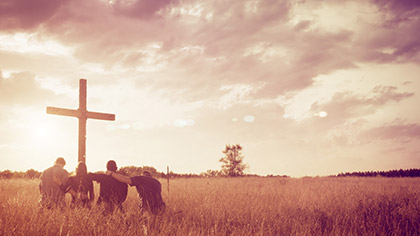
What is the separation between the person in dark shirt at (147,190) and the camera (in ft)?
24.4

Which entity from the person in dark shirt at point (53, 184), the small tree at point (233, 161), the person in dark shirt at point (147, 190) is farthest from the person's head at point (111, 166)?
the small tree at point (233, 161)

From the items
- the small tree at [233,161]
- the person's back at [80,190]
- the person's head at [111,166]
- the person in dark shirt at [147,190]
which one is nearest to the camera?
the person in dark shirt at [147,190]

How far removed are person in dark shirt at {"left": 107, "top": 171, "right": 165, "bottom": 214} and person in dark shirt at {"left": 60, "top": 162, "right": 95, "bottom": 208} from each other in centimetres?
64

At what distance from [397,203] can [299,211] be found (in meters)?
3.75

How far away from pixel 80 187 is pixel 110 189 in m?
0.70

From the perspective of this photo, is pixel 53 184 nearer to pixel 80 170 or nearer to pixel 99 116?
pixel 80 170

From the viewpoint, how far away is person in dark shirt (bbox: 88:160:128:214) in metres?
7.64

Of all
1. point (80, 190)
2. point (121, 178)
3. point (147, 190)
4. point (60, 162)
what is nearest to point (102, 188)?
point (80, 190)

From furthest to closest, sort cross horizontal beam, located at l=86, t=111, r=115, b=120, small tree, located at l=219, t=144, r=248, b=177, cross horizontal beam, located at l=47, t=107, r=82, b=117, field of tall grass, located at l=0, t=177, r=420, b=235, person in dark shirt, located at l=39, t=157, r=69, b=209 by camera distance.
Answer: small tree, located at l=219, t=144, r=248, b=177
cross horizontal beam, located at l=86, t=111, r=115, b=120
cross horizontal beam, located at l=47, t=107, r=82, b=117
person in dark shirt, located at l=39, t=157, r=69, b=209
field of tall grass, located at l=0, t=177, r=420, b=235

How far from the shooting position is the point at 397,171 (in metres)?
37.6

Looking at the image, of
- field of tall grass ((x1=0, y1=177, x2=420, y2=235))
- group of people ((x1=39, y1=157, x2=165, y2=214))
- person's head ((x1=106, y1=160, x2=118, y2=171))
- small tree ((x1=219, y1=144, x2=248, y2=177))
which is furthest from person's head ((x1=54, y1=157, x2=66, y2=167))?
small tree ((x1=219, y1=144, x2=248, y2=177))

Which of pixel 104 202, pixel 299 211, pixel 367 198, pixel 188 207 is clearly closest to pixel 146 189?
pixel 104 202

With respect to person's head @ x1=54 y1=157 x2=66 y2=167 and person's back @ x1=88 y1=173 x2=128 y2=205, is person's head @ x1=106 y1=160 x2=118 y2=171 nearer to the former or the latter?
person's back @ x1=88 y1=173 x2=128 y2=205

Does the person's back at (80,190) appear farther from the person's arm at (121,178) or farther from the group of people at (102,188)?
the person's arm at (121,178)
